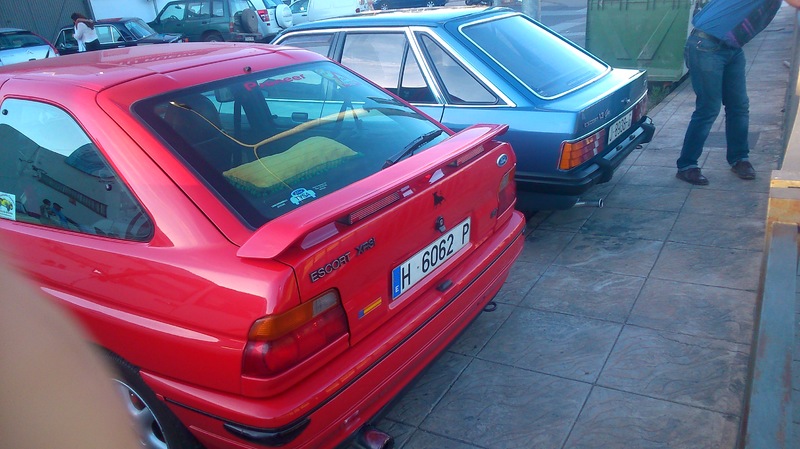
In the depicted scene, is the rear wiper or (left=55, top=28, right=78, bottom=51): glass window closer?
the rear wiper

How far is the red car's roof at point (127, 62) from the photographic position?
96.2 inches

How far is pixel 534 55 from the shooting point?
4504 millimetres

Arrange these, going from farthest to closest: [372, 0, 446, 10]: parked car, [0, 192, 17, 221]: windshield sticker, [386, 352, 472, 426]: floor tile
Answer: [372, 0, 446, 10]: parked car → [386, 352, 472, 426]: floor tile → [0, 192, 17, 221]: windshield sticker

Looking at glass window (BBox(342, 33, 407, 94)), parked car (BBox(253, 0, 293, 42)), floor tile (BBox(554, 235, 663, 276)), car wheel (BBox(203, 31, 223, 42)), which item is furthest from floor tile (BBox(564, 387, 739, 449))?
car wheel (BBox(203, 31, 223, 42))

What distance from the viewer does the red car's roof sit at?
2443 mm

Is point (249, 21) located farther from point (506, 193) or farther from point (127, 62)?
point (506, 193)

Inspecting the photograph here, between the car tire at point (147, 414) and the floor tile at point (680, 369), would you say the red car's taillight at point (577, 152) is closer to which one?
the floor tile at point (680, 369)

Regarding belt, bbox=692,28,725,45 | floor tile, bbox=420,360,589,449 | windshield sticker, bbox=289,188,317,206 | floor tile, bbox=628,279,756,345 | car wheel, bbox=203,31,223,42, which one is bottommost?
floor tile, bbox=420,360,589,449

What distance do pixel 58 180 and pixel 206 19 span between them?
55.2 feet

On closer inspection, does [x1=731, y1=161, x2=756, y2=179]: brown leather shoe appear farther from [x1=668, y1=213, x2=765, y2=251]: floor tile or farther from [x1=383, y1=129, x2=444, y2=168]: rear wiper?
[x1=383, y1=129, x2=444, y2=168]: rear wiper

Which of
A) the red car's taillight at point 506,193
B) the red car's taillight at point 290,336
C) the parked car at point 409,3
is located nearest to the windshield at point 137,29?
the parked car at point 409,3

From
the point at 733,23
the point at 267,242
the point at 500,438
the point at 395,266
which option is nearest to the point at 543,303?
the point at 500,438

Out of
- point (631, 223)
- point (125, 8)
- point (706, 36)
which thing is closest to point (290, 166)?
point (631, 223)

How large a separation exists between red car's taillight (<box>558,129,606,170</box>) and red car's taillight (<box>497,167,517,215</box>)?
0.89m
